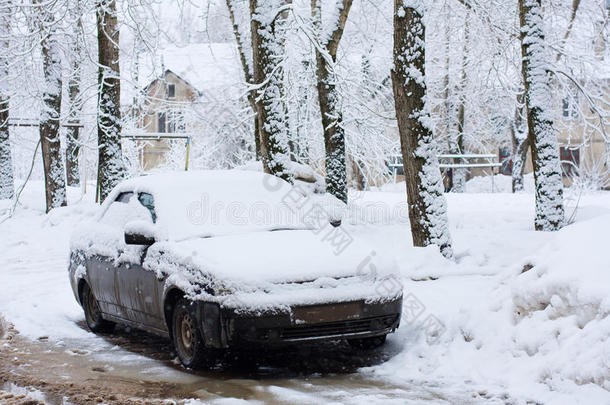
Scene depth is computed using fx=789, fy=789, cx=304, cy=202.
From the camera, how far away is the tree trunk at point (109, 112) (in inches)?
619

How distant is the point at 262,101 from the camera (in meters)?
12.6

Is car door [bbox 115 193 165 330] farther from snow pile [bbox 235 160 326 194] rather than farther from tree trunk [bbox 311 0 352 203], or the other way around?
tree trunk [bbox 311 0 352 203]

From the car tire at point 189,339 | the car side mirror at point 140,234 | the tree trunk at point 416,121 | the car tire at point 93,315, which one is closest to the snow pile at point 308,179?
the tree trunk at point 416,121

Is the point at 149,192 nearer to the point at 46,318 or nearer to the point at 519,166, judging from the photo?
the point at 46,318

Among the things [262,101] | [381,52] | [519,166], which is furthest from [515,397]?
[519,166]

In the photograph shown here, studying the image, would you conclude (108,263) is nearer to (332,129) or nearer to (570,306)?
(570,306)

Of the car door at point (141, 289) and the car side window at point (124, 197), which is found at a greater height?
the car side window at point (124, 197)

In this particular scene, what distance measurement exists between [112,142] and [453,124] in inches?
978

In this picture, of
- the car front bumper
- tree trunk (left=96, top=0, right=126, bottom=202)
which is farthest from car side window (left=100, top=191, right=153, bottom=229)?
tree trunk (left=96, top=0, right=126, bottom=202)

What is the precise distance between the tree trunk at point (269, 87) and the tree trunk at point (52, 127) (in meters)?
10.5

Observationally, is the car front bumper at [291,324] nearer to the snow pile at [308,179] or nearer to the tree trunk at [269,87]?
the tree trunk at [269,87]

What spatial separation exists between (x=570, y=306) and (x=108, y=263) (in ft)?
14.8

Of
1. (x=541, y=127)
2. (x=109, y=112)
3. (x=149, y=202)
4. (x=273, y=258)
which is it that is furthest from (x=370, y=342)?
(x=109, y=112)

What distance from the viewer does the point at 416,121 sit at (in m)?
10.1
